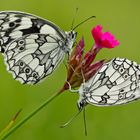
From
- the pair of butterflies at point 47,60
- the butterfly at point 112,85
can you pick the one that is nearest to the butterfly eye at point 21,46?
the pair of butterflies at point 47,60

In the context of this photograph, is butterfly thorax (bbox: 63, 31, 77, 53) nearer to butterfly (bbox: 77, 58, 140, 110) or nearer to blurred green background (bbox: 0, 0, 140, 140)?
butterfly (bbox: 77, 58, 140, 110)

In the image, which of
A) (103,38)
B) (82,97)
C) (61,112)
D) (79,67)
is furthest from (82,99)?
(61,112)

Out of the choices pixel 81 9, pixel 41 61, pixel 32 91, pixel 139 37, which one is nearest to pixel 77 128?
pixel 32 91

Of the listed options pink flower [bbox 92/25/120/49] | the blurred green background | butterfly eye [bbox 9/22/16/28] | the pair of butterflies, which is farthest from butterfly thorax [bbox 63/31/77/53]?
the blurred green background

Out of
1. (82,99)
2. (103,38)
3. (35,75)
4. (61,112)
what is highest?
(103,38)

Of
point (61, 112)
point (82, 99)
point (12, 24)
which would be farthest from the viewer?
point (61, 112)

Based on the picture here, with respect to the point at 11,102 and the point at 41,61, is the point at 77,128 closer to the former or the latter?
the point at 11,102

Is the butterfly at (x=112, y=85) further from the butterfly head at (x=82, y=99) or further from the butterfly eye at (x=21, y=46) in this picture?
the butterfly eye at (x=21, y=46)

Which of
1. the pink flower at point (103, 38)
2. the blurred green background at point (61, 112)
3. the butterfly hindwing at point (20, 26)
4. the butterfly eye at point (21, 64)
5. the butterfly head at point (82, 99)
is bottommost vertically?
the blurred green background at point (61, 112)

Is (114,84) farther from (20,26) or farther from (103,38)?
(20,26)
